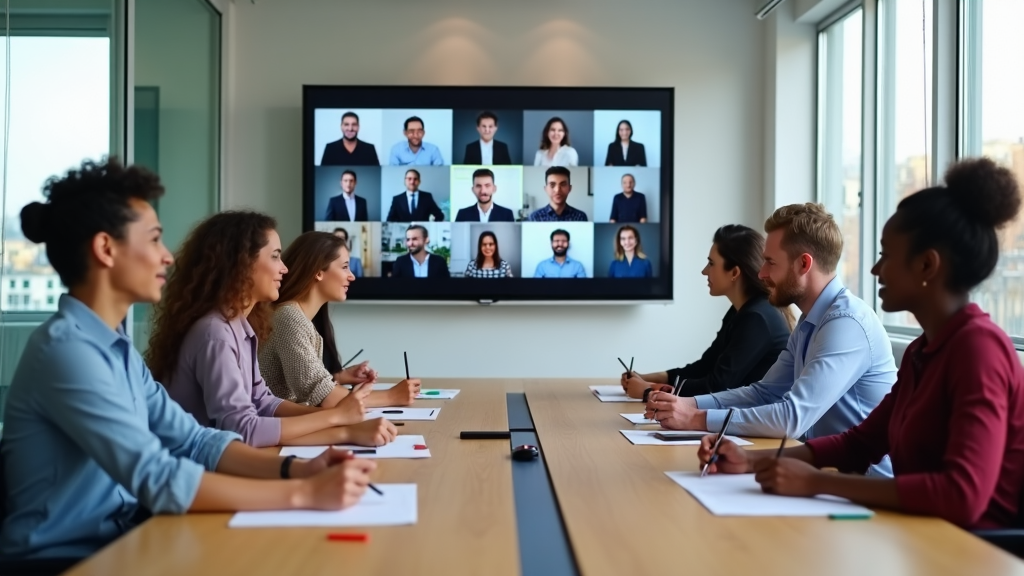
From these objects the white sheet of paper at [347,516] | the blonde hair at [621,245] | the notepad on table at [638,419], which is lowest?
A: the white sheet of paper at [347,516]

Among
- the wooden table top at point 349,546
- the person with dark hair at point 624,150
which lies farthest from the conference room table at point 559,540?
the person with dark hair at point 624,150

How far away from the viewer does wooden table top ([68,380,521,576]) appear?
4.54 ft

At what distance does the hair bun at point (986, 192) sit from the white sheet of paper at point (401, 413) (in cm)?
167

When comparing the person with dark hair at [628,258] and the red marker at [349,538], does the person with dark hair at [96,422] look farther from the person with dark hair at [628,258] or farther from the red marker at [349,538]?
the person with dark hair at [628,258]

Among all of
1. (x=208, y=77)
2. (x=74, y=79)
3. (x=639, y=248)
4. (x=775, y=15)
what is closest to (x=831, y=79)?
(x=775, y=15)

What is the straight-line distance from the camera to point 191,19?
562 centimetres

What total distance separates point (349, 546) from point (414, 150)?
15.5 feet

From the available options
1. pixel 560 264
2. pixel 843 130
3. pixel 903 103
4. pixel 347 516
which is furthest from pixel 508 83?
pixel 347 516

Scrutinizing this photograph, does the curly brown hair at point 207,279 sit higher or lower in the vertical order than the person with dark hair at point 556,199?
lower

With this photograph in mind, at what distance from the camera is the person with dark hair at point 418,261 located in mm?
6047

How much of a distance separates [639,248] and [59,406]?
4691 mm

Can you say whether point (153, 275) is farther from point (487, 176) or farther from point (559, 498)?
point (487, 176)

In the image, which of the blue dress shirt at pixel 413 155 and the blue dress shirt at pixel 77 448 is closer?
the blue dress shirt at pixel 77 448

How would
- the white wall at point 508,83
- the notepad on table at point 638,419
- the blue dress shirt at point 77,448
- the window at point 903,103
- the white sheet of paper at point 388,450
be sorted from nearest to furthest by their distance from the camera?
1. the blue dress shirt at point 77,448
2. the white sheet of paper at point 388,450
3. the notepad on table at point 638,419
4. the window at point 903,103
5. the white wall at point 508,83
